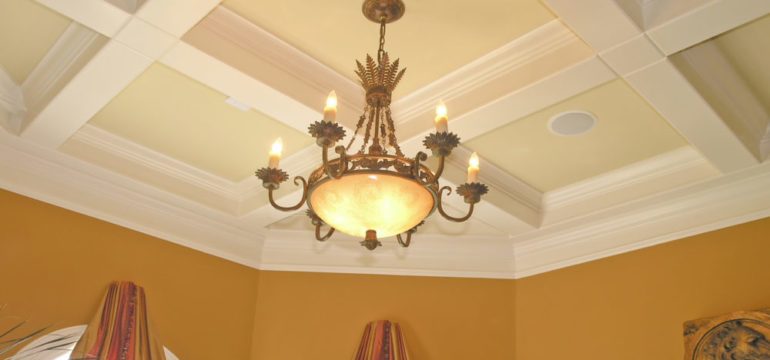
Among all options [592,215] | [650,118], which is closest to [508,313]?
[592,215]

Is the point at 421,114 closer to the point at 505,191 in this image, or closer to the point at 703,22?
the point at 505,191

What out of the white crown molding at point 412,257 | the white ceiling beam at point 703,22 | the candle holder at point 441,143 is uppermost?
the white ceiling beam at point 703,22

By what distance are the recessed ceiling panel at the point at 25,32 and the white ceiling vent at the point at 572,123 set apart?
3164mm

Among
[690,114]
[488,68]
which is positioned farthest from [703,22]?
[488,68]

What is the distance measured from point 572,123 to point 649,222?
114 cm

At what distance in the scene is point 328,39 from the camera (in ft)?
14.9

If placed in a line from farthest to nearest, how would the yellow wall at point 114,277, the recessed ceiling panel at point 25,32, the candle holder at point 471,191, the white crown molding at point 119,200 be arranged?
the white crown molding at point 119,200 → the yellow wall at point 114,277 → the recessed ceiling panel at point 25,32 → the candle holder at point 471,191

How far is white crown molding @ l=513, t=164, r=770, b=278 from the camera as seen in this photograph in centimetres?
522

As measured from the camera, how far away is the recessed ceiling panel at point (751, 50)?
13.9ft

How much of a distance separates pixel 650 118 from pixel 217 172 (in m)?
3.28

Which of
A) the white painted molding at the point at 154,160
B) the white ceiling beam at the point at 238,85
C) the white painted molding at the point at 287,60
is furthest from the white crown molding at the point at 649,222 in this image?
the white painted molding at the point at 154,160

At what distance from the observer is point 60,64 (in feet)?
15.4

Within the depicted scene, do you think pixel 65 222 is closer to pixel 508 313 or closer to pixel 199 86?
pixel 199 86

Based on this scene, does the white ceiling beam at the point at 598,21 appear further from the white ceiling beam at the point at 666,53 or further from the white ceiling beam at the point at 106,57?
the white ceiling beam at the point at 106,57
